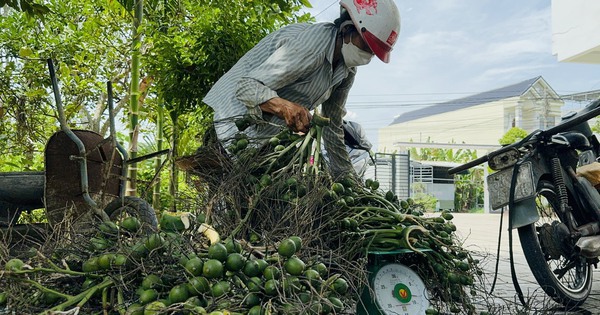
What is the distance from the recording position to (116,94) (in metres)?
7.34

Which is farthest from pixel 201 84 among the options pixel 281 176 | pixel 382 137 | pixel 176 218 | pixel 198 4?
pixel 382 137

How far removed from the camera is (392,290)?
63.7 inches

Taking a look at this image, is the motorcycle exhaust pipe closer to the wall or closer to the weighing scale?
the weighing scale

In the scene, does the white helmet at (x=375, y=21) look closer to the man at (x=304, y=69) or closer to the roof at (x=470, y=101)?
the man at (x=304, y=69)

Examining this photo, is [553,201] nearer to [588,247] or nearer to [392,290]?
[588,247]

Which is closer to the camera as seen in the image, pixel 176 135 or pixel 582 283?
pixel 582 283

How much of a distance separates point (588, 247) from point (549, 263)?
0.82 feet

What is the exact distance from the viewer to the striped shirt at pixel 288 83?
78.7 inches

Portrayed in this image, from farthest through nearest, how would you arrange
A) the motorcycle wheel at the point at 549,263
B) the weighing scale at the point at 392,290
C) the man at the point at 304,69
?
the motorcycle wheel at the point at 549,263
the man at the point at 304,69
the weighing scale at the point at 392,290

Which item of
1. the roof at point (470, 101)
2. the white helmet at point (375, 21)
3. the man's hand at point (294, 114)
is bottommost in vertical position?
the man's hand at point (294, 114)

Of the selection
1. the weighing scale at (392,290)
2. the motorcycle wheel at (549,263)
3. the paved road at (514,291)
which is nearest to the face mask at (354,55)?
the paved road at (514,291)

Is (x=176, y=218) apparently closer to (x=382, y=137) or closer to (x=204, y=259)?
(x=204, y=259)

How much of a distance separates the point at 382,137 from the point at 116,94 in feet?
178

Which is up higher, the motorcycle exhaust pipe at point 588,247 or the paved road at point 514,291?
the motorcycle exhaust pipe at point 588,247
